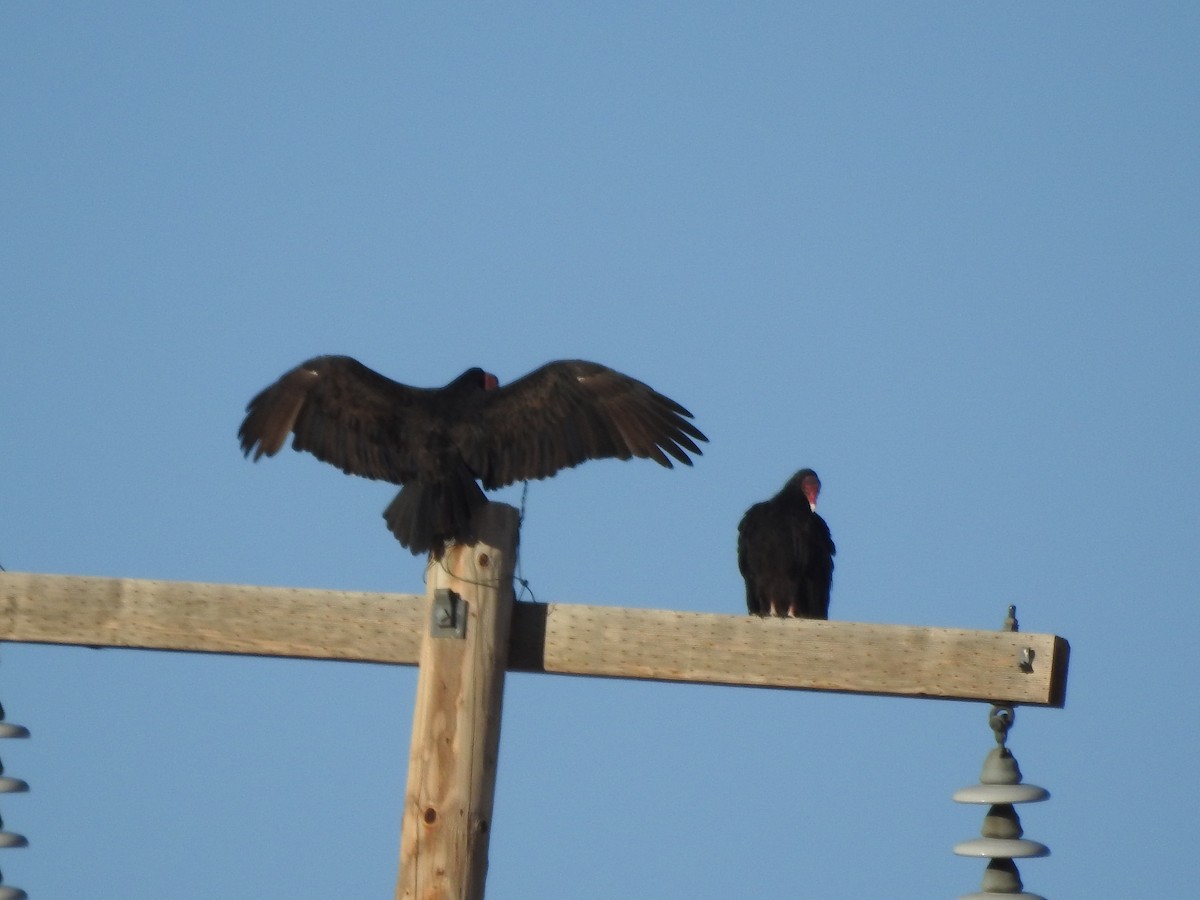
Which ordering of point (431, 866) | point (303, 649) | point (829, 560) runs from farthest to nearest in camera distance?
point (829, 560) → point (303, 649) → point (431, 866)

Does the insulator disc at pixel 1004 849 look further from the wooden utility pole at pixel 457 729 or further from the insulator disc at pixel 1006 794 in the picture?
the wooden utility pole at pixel 457 729

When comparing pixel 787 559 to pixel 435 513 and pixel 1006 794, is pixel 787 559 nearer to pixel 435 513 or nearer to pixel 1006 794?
pixel 435 513

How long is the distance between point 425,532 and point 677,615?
758 mm

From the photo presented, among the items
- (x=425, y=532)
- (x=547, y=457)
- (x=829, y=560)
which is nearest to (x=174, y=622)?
(x=425, y=532)

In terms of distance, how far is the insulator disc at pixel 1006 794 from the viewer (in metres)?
3.46

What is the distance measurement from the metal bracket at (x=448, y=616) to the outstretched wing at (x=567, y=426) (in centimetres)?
107

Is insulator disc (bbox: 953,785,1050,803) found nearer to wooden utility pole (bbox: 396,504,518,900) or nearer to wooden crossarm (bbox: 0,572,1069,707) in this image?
wooden crossarm (bbox: 0,572,1069,707)

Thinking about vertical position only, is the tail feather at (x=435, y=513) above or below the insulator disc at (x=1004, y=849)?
above

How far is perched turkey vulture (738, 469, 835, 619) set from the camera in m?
6.16

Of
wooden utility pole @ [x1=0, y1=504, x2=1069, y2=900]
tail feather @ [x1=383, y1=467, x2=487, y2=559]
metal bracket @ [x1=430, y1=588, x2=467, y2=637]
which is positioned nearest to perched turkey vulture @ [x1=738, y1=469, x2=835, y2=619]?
tail feather @ [x1=383, y1=467, x2=487, y2=559]

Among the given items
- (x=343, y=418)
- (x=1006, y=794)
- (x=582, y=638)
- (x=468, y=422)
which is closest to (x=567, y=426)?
(x=468, y=422)

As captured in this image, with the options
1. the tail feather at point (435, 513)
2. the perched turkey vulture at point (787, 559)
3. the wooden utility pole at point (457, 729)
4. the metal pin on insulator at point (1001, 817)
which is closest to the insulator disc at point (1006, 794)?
the metal pin on insulator at point (1001, 817)

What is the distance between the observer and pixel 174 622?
12.5 feet

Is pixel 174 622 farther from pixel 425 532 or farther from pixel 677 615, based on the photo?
pixel 677 615
